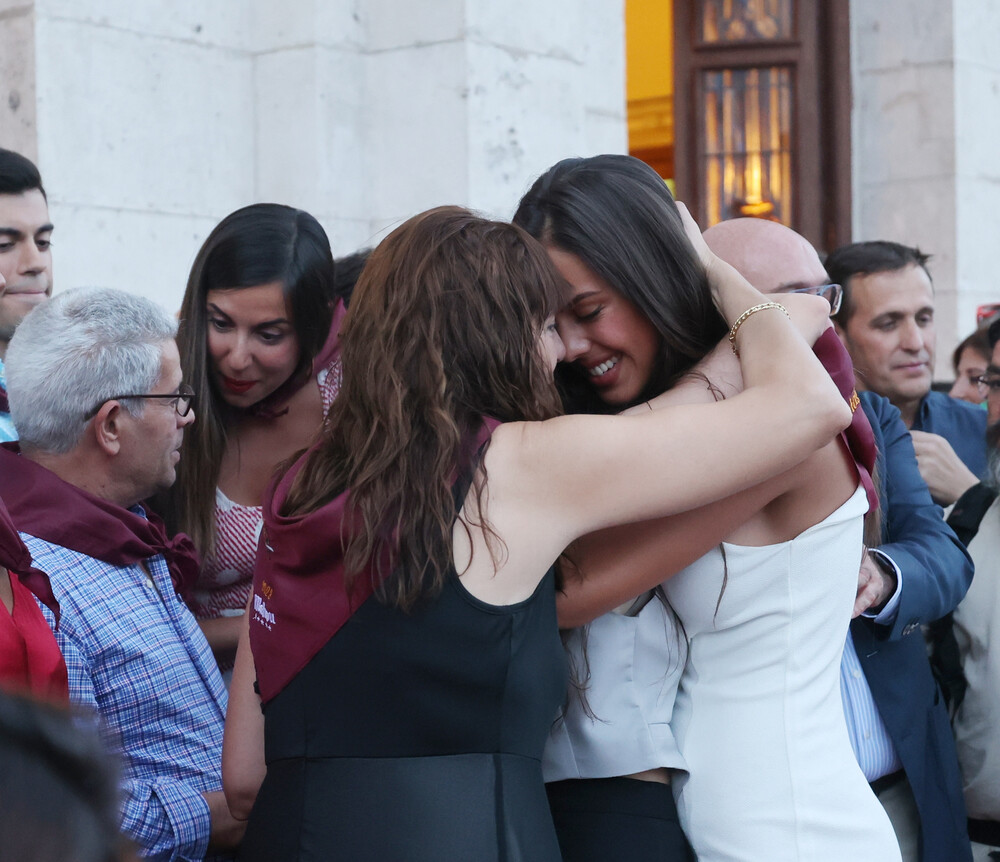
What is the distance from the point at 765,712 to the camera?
1.78 metres

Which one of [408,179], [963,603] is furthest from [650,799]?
[408,179]

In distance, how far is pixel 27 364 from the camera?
2.33 m

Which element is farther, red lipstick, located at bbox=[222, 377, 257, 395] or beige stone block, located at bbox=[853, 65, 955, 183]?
beige stone block, located at bbox=[853, 65, 955, 183]

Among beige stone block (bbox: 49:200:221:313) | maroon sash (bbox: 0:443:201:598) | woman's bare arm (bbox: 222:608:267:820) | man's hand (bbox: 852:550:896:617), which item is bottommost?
woman's bare arm (bbox: 222:608:267:820)

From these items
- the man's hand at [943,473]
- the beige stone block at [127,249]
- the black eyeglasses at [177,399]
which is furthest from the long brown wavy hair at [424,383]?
the beige stone block at [127,249]

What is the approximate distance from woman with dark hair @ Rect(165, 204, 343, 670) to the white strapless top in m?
1.22

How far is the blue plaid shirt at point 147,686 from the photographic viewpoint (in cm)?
212

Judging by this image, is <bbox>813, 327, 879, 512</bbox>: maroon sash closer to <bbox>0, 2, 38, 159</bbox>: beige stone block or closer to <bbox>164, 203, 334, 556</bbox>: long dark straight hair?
<bbox>164, 203, 334, 556</bbox>: long dark straight hair

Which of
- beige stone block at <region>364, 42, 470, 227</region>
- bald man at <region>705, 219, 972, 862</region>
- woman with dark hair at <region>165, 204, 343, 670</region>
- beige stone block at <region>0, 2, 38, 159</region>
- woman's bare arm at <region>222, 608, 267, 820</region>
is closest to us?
woman's bare arm at <region>222, 608, 267, 820</region>

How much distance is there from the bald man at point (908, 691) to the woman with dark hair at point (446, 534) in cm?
72

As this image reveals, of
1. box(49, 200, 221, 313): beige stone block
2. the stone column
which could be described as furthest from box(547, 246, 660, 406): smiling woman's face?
the stone column

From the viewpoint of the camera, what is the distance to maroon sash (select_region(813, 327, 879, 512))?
6.22ft

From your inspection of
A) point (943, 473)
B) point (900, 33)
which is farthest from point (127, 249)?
point (900, 33)

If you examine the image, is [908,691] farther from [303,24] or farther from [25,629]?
[303,24]
